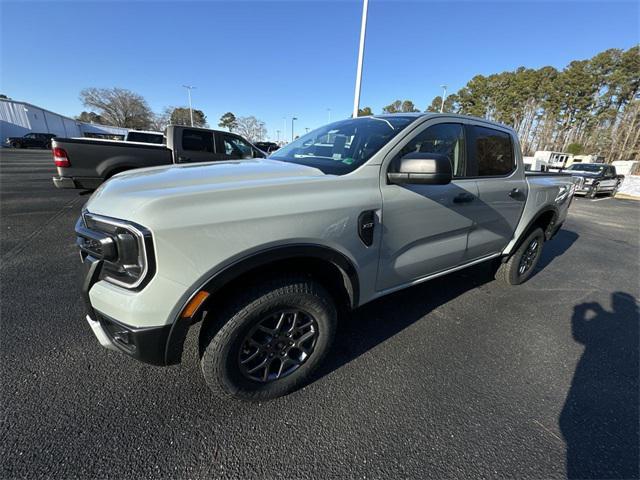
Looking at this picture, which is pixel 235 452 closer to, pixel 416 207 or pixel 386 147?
pixel 416 207

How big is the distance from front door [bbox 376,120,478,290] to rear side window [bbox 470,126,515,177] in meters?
0.18

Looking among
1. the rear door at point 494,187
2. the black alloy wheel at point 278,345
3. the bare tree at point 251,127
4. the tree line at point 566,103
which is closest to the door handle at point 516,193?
the rear door at point 494,187

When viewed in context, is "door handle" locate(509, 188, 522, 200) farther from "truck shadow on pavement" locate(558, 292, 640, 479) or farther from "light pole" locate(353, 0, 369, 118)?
"light pole" locate(353, 0, 369, 118)

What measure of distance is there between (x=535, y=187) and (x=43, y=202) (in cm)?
992

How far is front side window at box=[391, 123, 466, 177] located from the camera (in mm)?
2252

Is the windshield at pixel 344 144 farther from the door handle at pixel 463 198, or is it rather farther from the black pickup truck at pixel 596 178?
the black pickup truck at pixel 596 178

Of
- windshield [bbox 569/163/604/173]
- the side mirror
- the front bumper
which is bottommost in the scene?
the front bumper

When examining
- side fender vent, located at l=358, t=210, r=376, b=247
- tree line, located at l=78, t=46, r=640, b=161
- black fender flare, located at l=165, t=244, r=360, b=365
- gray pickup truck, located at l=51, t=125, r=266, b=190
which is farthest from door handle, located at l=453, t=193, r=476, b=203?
tree line, located at l=78, t=46, r=640, b=161

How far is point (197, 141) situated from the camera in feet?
22.8

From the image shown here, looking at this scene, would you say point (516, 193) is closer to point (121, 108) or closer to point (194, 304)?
point (194, 304)

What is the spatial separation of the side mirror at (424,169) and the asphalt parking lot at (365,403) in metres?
1.45

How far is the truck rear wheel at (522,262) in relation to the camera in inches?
140

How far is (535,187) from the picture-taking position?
330cm

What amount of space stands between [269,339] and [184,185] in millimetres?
1032
